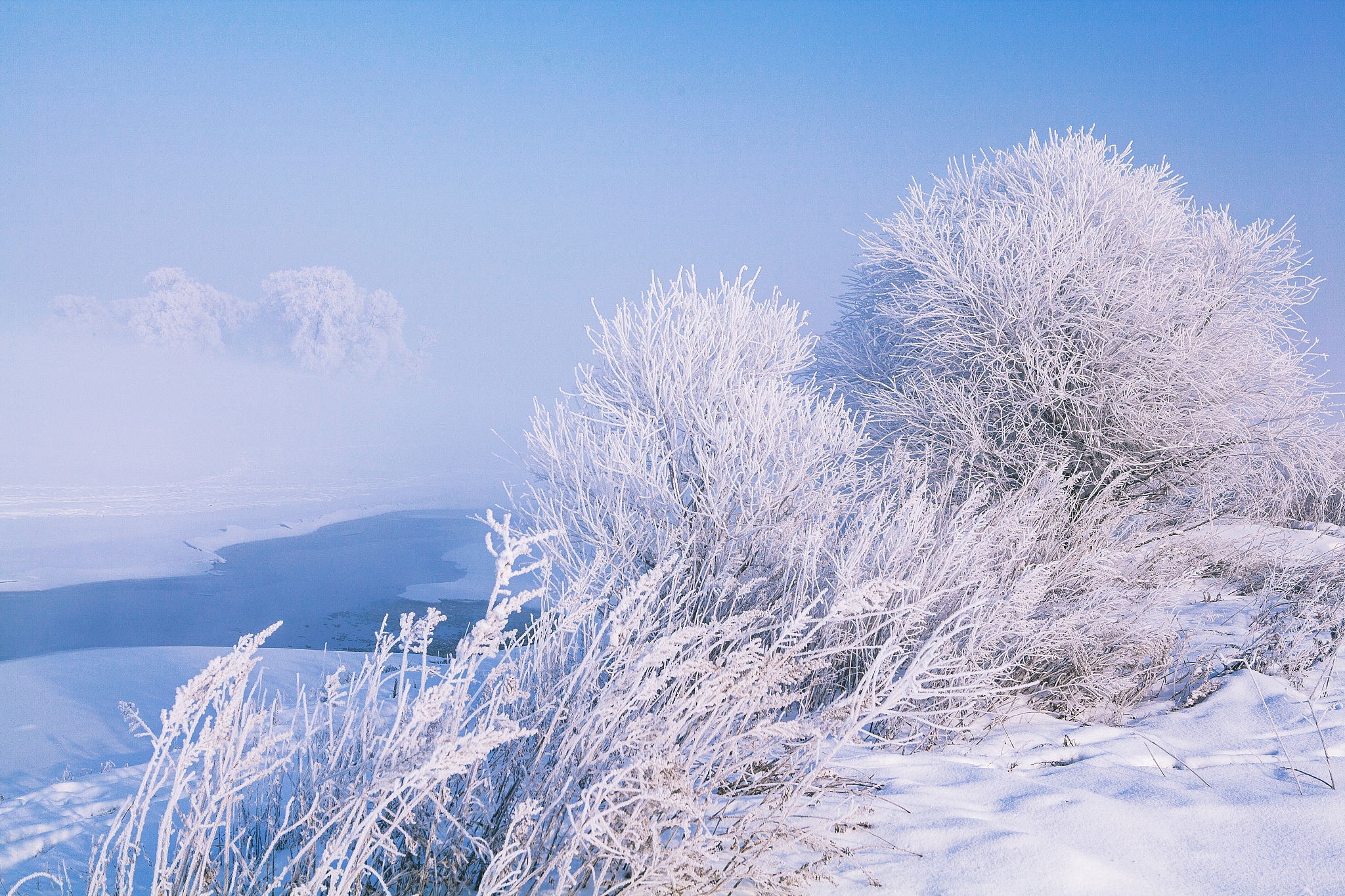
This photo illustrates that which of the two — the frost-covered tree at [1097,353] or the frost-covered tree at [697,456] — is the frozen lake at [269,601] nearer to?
the frost-covered tree at [697,456]

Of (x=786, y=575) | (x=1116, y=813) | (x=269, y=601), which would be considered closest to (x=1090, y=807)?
(x=1116, y=813)

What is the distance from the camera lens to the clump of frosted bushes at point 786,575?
1602mm

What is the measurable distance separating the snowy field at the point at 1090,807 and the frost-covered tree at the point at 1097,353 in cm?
381

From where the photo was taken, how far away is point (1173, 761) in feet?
8.39

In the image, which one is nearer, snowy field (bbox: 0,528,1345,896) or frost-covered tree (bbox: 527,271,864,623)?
snowy field (bbox: 0,528,1345,896)

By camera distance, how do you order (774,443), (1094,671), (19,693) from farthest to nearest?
1. (19,693)
2. (774,443)
3. (1094,671)

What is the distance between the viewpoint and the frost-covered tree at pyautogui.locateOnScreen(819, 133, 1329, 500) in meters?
7.07

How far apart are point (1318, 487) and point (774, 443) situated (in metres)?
10.4

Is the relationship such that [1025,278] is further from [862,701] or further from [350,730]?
[350,730]

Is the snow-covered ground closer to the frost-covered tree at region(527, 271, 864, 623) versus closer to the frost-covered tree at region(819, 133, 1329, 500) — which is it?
the frost-covered tree at region(527, 271, 864, 623)

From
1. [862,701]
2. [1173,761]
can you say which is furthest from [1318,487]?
[862,701]

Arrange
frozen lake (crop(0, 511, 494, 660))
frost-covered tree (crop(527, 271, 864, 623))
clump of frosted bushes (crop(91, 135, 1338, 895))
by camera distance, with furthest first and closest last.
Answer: frozen lake (crop(0, 511, 494, 660)), frost-covered tree (crop(527, 271, 864, 623)), clump of frosted bushes (crop(91, 135, 1338, 895))

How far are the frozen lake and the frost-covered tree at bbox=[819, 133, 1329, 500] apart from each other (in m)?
7.05

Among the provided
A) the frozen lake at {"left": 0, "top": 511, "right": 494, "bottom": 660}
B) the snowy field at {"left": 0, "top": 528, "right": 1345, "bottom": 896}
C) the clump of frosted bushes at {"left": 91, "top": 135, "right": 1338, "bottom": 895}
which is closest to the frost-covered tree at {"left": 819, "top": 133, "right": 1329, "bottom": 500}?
the clump of frosted bushes at {"left": 91, "top": 135, "right": 1338, "bottom": 895}
